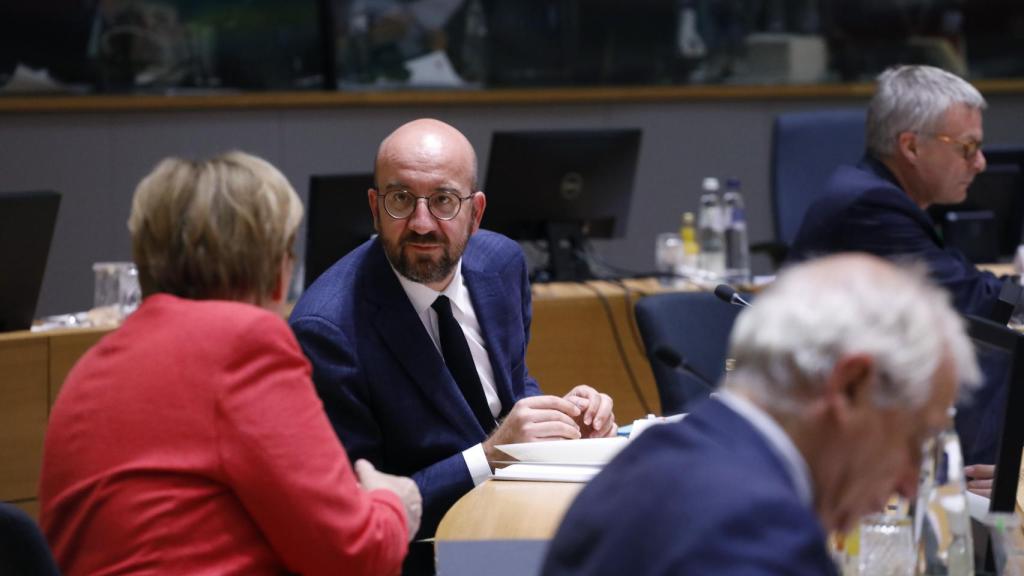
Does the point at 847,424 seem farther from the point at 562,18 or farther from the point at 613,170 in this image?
the point at 562,18

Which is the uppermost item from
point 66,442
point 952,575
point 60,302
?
point 66,442

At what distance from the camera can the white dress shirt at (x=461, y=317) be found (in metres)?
2.59

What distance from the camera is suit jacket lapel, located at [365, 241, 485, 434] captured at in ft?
8.16

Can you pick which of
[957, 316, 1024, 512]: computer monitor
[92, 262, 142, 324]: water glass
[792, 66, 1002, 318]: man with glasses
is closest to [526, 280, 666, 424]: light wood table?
[792, 66, 1002, 318]: man with glasses

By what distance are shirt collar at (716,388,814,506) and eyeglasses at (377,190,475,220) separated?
1.44 metres

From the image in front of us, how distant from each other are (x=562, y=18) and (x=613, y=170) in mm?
2105

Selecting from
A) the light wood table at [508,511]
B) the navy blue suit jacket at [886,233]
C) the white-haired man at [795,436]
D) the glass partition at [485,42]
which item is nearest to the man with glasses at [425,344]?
the light wood table at [508,511]

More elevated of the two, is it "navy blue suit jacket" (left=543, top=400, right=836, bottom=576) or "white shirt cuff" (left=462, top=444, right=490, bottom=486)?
"navy blue suit jacket" (left=543, top=400, right=836, bottom=576)

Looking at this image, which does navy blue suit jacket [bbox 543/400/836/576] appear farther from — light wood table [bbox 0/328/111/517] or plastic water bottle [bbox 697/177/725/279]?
plastic water bottle [bbox 697/177/725/279]

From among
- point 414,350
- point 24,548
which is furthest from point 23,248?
point 24,548

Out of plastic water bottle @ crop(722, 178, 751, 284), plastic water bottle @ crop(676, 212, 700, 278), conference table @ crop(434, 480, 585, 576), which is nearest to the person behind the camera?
conference table @ crop(434, 480, 585, 576)

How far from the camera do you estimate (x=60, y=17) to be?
220 inches

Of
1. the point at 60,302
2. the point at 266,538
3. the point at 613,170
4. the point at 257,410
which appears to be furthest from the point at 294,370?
the point at 60,302

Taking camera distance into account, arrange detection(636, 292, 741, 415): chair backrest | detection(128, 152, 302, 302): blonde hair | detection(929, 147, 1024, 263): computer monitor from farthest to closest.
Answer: detection(929, 147, 1024, 263): computer monitor
detection(636, 292, 741, 415): chair backrest
detection(128, 152, 302, 302): blonde hair
